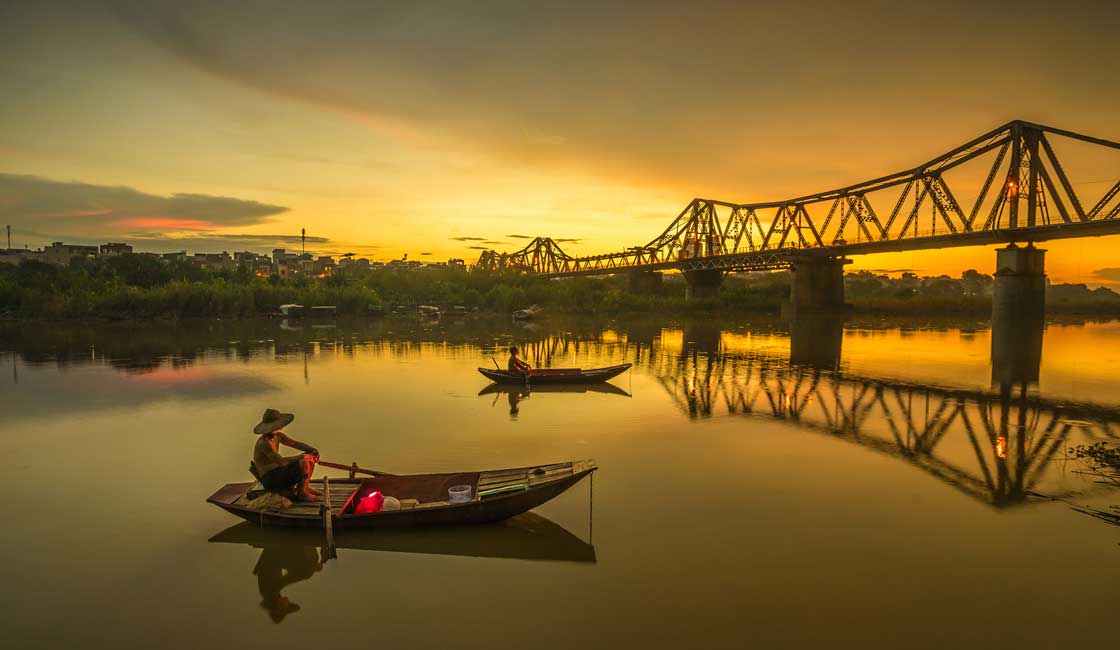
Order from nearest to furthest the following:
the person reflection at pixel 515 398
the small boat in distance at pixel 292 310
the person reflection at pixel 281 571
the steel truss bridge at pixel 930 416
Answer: the person reflection at pixel 281 571
the steel truss bridge at pixel 930 416
the person reflection at pixel 515 398
the small boat in distance at pixel 292 310

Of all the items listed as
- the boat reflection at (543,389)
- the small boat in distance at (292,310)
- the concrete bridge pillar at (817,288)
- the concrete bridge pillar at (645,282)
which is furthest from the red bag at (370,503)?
the concrete bridge pillar at (645,282)

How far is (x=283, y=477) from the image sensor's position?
30.1 ft

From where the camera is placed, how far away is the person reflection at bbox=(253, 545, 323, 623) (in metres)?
7.42

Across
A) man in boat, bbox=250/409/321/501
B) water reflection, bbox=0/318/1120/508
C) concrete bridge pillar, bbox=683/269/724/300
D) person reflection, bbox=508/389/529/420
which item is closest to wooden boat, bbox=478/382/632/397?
water reflection, bbox=0/318/1120/508

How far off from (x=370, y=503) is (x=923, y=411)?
56.1 ft

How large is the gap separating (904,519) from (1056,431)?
368 inches

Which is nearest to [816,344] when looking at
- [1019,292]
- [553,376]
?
[1019,292]

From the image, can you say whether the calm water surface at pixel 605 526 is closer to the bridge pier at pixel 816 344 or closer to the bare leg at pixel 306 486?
the bare leg at pixel 306 486

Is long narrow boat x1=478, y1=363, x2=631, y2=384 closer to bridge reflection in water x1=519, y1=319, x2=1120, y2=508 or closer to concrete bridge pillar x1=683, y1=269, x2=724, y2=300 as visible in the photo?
bridge reflection in water x1=519, y1=319, x2=1120, y2=508

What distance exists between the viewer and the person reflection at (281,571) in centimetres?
742

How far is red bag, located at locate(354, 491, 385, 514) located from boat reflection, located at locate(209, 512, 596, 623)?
0.38 m

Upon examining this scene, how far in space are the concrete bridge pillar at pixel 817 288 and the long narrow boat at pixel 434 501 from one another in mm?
65744

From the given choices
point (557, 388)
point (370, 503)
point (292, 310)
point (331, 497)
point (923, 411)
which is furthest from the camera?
point (292, 310)

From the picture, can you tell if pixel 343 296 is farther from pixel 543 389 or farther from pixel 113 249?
pixel 113 249
